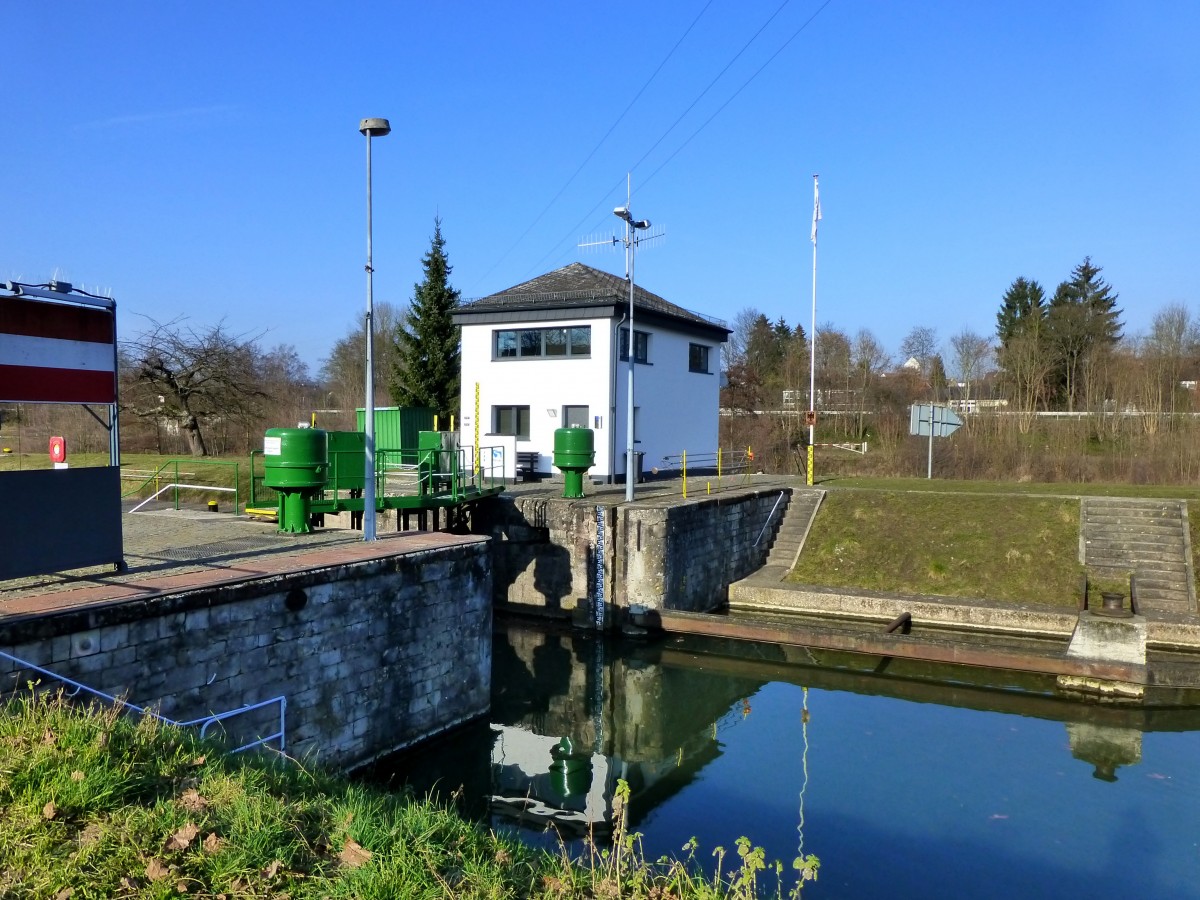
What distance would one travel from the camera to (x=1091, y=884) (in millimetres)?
8359

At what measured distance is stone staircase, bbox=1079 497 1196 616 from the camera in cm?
1811

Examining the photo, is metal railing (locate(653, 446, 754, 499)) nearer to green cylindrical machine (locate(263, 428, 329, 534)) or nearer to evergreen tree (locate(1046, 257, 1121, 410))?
green cylindrical machine (locate(263, 428, 329, 534))

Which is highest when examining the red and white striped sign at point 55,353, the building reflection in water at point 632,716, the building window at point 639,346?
the building window at point 639,346

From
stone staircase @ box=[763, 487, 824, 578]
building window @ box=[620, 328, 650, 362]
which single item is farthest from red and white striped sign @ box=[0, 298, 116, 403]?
building window @ box=[620, 328, 650, 362]

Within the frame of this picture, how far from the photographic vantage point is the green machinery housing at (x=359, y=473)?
42.7ft

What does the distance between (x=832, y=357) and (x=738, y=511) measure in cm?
4082

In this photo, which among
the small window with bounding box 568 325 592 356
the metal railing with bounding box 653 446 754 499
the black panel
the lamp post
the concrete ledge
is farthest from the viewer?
the metal railing with bounding box 653 446 754 499

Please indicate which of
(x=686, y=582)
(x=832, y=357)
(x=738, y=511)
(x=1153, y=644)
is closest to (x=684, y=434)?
(x=738, y=511)

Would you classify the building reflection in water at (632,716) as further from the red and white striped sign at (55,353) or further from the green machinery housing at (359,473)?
the red and white striped sign at (55,353)

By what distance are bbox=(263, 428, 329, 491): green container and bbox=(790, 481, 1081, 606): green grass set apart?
12.9 m

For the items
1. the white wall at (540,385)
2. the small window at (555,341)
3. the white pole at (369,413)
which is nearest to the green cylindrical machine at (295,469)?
the white pole at (369,413)

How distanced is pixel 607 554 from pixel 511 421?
31.3 ft

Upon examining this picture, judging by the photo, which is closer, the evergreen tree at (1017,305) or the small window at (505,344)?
the small window at (505,344)

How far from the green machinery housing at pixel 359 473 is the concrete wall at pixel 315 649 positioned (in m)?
2.91
